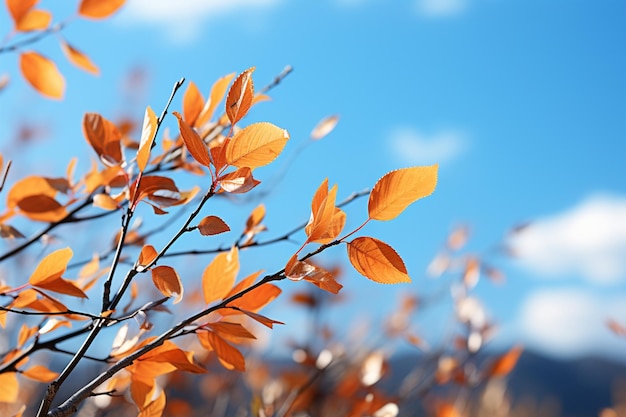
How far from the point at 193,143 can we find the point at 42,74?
0.42 m

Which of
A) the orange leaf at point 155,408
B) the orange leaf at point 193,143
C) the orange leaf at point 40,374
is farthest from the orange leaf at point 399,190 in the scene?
the orange leaf at point 40,374

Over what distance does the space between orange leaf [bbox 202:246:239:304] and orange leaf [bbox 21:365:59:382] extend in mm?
241

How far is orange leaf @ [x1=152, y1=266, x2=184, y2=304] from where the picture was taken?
18.6 inches

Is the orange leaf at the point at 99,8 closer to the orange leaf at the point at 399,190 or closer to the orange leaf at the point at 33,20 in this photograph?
the orange leaf at the point at 33,20

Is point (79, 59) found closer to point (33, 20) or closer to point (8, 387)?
point (33, 20)

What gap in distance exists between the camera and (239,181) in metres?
0.47

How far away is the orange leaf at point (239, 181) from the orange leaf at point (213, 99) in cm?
22

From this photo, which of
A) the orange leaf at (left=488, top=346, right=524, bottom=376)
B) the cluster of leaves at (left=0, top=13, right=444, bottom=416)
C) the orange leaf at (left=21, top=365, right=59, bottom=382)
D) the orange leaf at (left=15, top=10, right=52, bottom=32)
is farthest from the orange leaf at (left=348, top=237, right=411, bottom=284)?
the orange leaf at (left=488, top=346, right=524, bottom=376)

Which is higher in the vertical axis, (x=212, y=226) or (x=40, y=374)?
(x=212, y=226)

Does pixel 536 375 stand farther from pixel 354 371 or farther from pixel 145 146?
pixel 145 146

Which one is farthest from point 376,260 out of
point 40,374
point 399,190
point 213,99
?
point 40,374

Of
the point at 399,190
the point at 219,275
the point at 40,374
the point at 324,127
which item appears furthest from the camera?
the point at 324,127

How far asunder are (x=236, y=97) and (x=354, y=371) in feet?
4.28

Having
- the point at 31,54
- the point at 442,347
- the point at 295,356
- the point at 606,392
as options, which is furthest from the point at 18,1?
the point at 606,392
